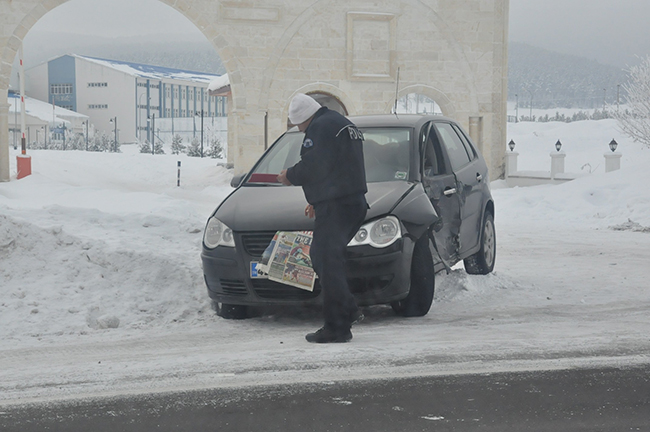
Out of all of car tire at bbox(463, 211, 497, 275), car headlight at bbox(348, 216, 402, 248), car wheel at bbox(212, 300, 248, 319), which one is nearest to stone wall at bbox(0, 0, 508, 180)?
car tire at bbox(463, 211, 497, 275)

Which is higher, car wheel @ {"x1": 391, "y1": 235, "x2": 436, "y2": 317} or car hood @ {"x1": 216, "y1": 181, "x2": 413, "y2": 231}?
car hood @ {"x1": 216, "y1": 181, "x2": 413, "y2": 231}

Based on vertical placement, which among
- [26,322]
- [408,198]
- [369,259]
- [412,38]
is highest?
[412,38]

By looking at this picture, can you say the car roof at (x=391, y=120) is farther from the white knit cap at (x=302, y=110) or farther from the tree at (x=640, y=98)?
the tree at (x=640, y=98)

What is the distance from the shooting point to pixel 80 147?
7150cm

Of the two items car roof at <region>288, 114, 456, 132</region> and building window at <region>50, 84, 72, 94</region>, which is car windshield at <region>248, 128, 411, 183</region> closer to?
car roof at <region>288, 114, 456, 132</region>

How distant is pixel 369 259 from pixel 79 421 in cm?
270

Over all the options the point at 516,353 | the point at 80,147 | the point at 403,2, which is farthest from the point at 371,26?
the point at 80,147

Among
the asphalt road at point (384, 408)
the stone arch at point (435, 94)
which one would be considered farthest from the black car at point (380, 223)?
the stone arch at point (435, 94)

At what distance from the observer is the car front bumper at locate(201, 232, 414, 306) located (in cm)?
604

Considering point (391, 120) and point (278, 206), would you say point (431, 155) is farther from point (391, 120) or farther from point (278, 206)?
point (278, 206)

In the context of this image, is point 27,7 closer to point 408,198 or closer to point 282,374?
point 408,198

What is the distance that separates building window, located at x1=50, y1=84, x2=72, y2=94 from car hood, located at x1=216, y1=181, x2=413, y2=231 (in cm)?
8821

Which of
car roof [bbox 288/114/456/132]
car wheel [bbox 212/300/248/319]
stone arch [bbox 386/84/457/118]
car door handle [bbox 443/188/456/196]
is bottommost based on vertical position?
car wheel [bbox 212/300/248/319]

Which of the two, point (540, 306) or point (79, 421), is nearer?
point (79, 421)
